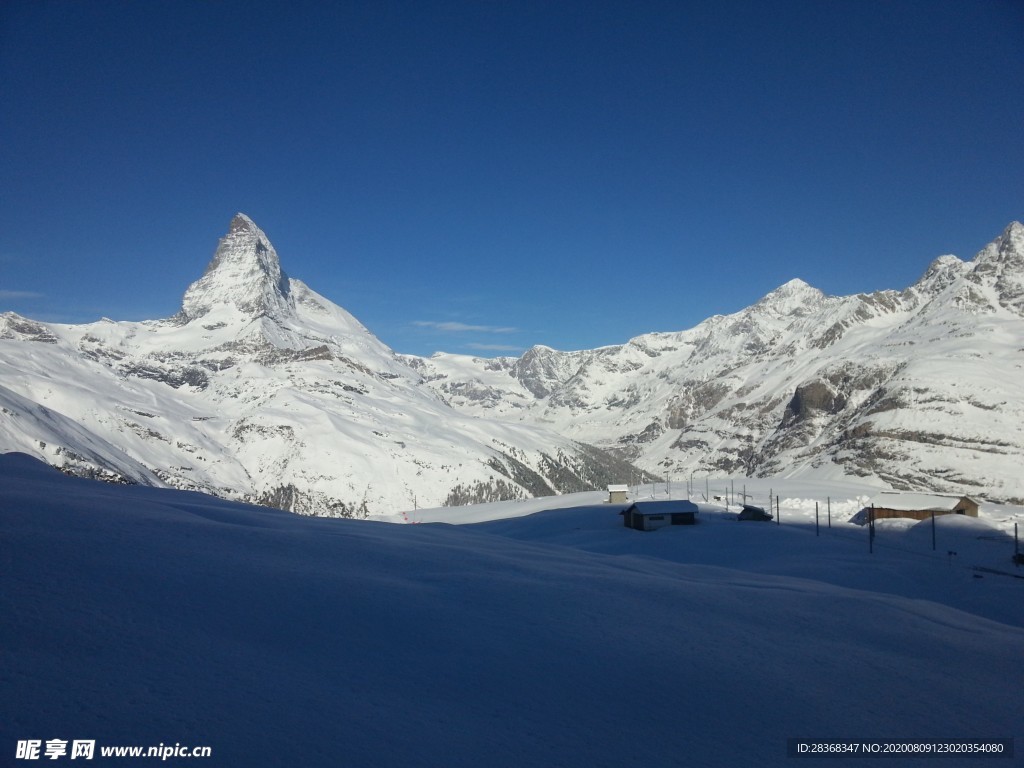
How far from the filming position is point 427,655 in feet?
35.9

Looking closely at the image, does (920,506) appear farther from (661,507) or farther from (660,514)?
(660,514)

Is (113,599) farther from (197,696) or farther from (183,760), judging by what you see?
(183,760)

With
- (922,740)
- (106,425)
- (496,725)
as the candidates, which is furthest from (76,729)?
(106,425)

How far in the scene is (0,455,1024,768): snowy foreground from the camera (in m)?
7.85

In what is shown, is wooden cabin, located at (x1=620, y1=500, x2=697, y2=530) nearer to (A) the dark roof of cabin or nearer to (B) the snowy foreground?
(A) the dark roof of cabin

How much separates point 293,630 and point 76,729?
13.9 feet

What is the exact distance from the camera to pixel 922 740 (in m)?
10.4

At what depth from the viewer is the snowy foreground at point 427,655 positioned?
785 centimetres

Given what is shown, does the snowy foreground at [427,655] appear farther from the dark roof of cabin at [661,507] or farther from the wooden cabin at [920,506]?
the wooden cabin at [920,506]

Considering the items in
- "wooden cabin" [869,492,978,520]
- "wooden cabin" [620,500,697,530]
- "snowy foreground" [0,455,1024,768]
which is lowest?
"wooden cabin" [620,500,697,530]

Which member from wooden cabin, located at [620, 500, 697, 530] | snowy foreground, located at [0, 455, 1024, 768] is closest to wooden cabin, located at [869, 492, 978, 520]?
wooden cabin, located at [620, 500, 697, 530]

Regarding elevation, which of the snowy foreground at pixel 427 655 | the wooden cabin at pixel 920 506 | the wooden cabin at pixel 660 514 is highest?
the snowy foreground at pixel 427 655

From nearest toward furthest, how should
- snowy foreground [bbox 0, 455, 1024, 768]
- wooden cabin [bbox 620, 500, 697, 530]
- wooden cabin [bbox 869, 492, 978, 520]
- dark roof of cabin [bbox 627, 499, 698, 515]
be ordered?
snowy foreground [bbox 0, 455, 1024, 768] < wooden cabin [bbox 620, 500, 697, 530] < dark roof of cabin [bbox 627, 499, 698, 515] < wooden cabin [bbox 869, 492, 978, 520]

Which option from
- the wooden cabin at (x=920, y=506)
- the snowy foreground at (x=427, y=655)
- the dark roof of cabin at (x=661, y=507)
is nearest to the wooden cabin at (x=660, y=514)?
the dark roof of cabin at (x=661, y=507)
